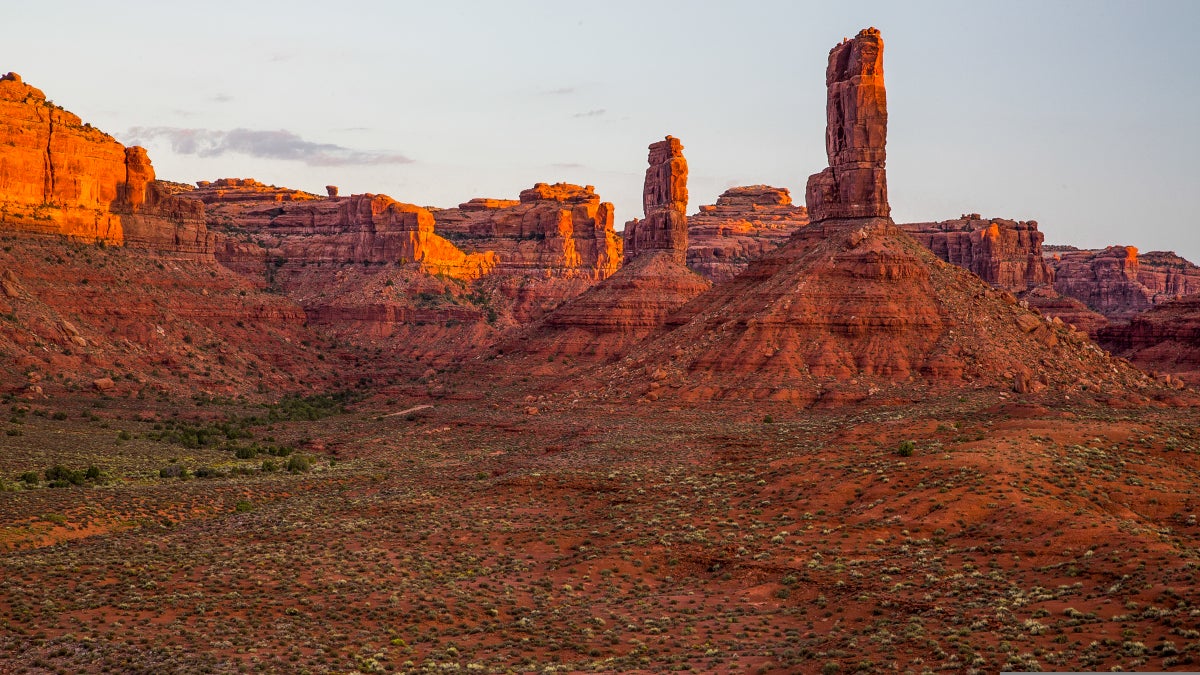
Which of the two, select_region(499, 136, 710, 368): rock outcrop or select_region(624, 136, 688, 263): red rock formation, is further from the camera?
select_region(624, 136, 688, 263): red rock formation

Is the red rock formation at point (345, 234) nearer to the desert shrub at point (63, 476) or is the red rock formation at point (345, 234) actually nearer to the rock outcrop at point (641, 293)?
the rock outcrop at point (641, 293)

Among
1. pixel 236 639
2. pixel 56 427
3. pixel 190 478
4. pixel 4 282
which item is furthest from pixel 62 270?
pixel 236 639

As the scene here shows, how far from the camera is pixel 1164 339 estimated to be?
361ft

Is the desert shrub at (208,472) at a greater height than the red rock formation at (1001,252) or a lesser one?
lesser

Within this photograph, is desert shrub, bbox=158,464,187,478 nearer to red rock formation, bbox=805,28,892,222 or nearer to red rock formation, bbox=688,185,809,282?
red rock formation, bbox=805,28,892,222

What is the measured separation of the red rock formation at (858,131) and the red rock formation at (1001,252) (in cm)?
6394

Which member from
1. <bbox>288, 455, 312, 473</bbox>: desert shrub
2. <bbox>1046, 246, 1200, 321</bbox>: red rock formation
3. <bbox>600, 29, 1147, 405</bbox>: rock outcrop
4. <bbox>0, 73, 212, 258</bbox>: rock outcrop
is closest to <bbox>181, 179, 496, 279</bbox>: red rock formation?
<bbox>0, 73, 212, 258</bbox>: rock outcrop

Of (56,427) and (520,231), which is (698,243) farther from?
(56,427)

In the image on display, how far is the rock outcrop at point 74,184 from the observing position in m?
84.3

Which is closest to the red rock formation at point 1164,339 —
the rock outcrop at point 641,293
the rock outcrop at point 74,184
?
the rock outcrop at point 641,293

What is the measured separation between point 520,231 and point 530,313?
1378 centimetres

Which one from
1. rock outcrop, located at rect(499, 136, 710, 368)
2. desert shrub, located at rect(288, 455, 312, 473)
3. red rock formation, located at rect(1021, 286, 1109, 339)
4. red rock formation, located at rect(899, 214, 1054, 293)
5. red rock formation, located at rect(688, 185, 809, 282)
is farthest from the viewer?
red rock formation, located at rect(688, 185, 809, 282)

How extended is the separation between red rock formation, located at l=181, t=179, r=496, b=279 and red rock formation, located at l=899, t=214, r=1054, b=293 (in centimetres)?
5300

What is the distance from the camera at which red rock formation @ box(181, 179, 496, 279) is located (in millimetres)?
134500
